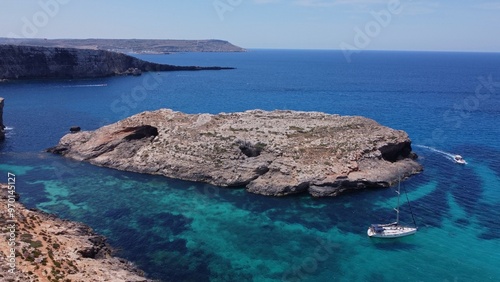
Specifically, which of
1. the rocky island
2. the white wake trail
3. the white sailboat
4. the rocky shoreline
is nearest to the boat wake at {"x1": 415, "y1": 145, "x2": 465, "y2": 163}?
the white wake trail

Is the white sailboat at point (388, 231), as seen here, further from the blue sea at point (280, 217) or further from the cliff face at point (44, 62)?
the cliff face at point (44, 62)

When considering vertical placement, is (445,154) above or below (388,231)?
above

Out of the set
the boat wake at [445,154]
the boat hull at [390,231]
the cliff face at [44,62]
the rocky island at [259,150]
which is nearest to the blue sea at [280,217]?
the boat wake at [445,154]

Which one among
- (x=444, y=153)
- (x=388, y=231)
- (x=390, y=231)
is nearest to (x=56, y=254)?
(x=388, y=231)

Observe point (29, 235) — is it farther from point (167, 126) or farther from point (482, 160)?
point (482, 160)

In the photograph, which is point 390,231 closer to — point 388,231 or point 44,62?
point 388,231
